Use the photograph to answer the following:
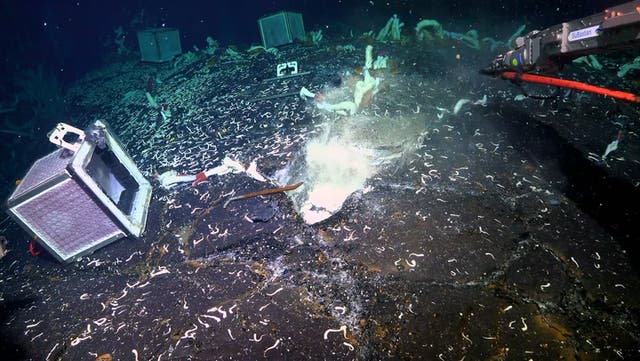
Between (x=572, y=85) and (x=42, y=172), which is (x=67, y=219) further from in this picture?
(x=572, y=85)

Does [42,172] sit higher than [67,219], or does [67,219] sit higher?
[42,172]

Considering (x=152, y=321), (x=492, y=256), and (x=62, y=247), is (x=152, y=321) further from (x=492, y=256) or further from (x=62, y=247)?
(x=492, y=256)

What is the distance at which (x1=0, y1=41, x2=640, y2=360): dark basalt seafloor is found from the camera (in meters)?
2.64

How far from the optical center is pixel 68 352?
313cm

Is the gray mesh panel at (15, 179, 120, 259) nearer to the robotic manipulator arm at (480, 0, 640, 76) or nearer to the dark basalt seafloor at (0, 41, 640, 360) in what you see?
the dark basalt seafloor at (0, 41, 640, 360)

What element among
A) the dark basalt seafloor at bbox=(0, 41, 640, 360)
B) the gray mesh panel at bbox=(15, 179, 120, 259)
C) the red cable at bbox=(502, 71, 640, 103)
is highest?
the red cable at bbox=(502, 71, 640, 103)

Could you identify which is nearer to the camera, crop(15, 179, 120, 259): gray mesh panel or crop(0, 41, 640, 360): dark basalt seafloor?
crop(0, 41, 640, 360): dark basalt seafloor

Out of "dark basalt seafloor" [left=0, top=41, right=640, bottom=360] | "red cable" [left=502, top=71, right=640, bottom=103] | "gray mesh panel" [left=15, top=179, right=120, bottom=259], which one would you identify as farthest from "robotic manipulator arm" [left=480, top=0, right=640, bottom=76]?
"gray mesh panel" [left=15, top=179, right=120, bottom=259]

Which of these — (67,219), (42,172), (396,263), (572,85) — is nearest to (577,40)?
(572,85)

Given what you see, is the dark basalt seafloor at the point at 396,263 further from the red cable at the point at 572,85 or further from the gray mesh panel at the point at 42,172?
the gray mesh panel at the point at 42,172

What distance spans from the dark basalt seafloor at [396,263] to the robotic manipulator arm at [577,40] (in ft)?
3.27

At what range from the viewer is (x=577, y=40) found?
2662 millimetres

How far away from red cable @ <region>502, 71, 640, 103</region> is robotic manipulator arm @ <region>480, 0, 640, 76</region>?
0.08 meters

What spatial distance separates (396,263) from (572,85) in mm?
2704
